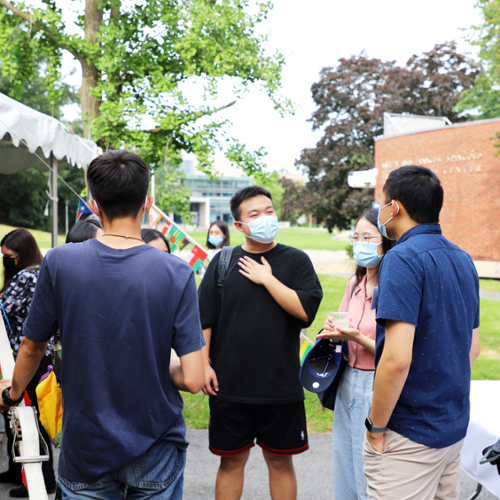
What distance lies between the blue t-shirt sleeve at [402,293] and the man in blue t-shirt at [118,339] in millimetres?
697

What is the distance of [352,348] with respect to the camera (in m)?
2.76

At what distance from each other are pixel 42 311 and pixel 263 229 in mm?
1470

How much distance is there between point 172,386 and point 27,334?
55 centimetres

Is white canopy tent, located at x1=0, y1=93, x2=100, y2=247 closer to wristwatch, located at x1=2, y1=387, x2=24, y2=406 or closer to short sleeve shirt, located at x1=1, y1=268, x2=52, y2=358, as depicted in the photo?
short sleeve shirt, located at x1=1, y1=268, x2=52, y2=358

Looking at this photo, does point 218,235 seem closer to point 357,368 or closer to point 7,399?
point 357,368

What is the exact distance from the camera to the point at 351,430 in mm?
2711

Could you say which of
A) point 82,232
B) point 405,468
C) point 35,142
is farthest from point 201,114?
point 405,468

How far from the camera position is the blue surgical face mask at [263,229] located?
115 inches

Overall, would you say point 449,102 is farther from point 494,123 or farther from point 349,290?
point 349,290

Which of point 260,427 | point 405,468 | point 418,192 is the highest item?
point 418,192

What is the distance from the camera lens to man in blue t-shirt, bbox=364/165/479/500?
1.83 m

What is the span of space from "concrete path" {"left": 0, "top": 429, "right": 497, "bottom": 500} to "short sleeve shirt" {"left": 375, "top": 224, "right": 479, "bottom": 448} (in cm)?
203

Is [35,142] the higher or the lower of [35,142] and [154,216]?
the higher

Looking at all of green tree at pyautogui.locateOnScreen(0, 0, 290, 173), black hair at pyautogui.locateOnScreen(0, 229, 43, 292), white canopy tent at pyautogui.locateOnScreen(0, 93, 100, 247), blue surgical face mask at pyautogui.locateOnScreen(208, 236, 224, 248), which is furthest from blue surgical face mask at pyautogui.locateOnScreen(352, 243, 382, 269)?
green tree at pyautogui.locateOnScreen(0, 0, 290, 173)
